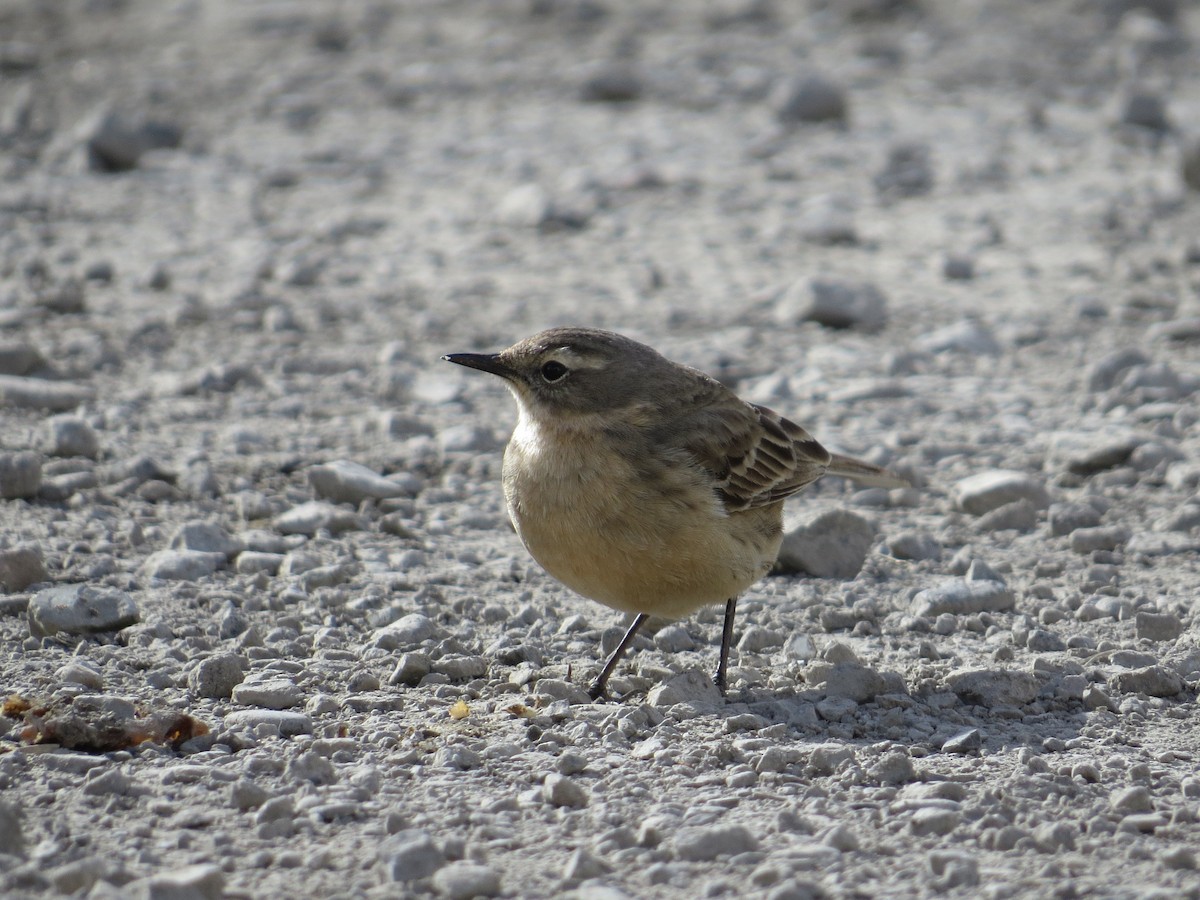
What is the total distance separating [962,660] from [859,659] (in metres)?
0.45

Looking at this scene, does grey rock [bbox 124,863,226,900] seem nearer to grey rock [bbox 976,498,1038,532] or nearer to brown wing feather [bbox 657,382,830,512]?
brown wing feather [bbox 657,382,830,512]

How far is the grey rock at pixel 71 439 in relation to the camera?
880cm

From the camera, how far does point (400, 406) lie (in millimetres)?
10117

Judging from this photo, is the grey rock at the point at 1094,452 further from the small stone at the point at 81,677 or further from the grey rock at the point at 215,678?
the small stone at the point at 81,677

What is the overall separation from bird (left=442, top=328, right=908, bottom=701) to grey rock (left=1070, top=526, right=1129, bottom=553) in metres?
1.66

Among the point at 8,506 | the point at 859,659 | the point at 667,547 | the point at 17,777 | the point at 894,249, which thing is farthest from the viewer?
the point at 894,249

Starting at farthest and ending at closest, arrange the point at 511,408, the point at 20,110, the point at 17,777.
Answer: the point at 20,110 < the point at 511,408 < the point at 17,777

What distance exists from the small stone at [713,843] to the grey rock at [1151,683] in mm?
2199

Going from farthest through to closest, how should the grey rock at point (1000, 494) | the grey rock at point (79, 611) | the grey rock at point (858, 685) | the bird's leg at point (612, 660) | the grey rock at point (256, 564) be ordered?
1. the grey rock at point (1000, 494)
2. the grey rock at point (256, 564)
3. the grey rock at point (79, 611)
4. the bird's leg at point (612, 660)
5. the grey rock at point (858, 685)

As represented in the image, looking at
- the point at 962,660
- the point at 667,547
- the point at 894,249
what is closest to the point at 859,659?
the point at 962,660

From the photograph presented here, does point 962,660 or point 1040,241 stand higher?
point 1040,241

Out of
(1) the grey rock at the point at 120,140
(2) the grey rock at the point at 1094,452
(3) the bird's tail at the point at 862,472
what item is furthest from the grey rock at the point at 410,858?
(1) the grey rock at the point at 120,140

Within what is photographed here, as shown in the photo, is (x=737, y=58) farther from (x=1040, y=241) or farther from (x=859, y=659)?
(x=859, y=659)

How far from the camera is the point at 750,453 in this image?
23.5 feet
